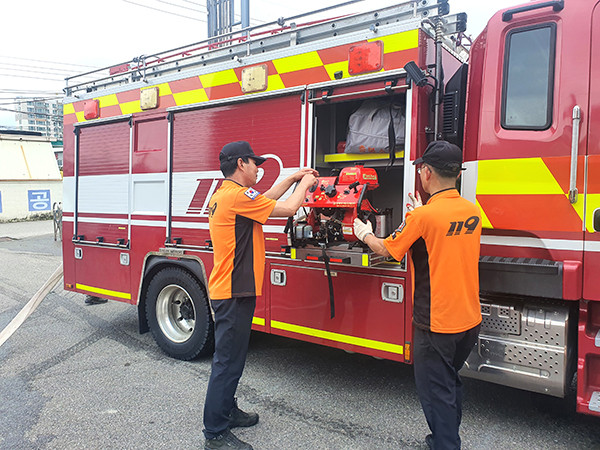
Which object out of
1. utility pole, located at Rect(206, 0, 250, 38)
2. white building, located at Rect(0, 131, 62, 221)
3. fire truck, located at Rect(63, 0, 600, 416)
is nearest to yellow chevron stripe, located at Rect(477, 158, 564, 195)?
fire truck, located at Rect(63, 0, 600, 416)

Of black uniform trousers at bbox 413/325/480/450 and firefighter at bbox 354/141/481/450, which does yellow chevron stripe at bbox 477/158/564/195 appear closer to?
firefighter at bbox 354/141/481/450

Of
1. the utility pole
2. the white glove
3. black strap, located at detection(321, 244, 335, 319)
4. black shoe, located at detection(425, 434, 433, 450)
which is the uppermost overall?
the utility pole

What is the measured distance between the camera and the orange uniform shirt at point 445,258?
8.23ft

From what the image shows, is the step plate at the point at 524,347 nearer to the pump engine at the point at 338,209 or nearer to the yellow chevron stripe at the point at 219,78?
the pump engine at the point at 338,209

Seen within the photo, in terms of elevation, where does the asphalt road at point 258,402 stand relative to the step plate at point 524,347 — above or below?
below

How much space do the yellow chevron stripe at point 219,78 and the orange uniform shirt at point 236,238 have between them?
1.52 m

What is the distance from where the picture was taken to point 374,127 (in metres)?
3.64

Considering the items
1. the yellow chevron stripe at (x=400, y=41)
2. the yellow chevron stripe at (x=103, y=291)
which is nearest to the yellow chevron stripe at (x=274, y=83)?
→ the yellow chevron stripe at (x=400, y=41)

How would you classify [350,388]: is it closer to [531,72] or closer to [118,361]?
[118,361]

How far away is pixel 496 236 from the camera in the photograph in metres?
3.06

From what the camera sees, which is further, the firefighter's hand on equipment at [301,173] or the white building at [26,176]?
the white building at [26,176]

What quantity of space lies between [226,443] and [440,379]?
1.38 m

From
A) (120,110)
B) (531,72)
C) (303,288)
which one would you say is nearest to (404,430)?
(303,288)

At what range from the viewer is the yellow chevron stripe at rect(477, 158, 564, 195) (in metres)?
2.86
